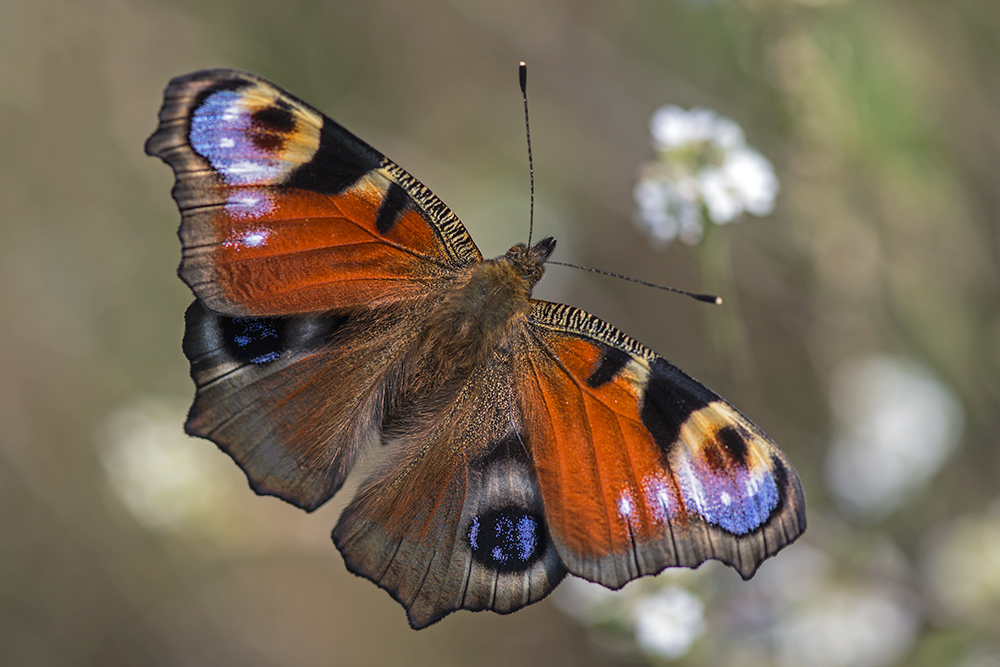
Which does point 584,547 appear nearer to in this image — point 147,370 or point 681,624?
point 681,624

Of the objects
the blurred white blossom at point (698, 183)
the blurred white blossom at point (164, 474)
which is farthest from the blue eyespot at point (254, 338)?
the blurred white blossom at point (164, 474)

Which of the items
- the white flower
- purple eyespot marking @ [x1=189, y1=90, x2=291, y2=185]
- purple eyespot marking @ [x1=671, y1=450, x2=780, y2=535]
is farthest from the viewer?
the white flower

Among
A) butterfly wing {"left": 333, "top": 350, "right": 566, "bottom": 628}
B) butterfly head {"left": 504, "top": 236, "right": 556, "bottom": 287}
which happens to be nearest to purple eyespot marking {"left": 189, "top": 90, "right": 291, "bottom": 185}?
butterfly head {"left": 504, "top": 236, "right": 556, "bottom": 287}

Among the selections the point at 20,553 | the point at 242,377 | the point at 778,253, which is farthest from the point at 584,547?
the point at 20,553

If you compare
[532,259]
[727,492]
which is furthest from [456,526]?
[532,259]

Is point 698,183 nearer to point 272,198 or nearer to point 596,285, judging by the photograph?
point 272,198

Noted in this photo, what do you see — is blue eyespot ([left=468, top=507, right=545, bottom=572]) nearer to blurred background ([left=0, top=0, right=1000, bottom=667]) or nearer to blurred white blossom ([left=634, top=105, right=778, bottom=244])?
blurred background ([left=0, top=0, right=1000, bottom=667])
